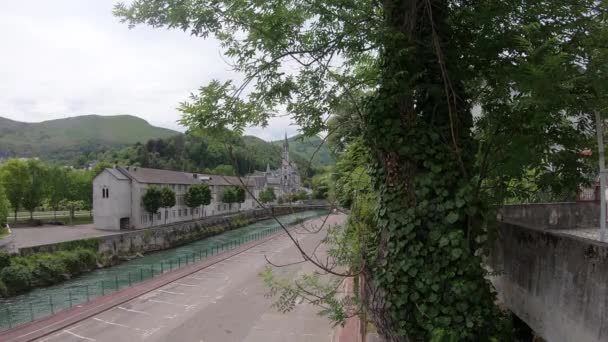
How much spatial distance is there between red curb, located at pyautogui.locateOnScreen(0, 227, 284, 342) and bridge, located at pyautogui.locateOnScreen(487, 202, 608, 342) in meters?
18.0

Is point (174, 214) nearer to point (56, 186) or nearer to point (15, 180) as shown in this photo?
point (56, 186)

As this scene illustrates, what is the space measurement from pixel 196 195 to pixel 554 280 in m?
55.5

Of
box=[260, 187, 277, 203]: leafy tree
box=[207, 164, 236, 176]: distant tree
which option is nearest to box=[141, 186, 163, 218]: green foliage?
box=[207, 164, 236, 176]: distant tree

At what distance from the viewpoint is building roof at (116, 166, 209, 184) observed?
4892 cm

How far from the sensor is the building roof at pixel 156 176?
161ft

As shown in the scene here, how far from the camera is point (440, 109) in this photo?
4176 millimetres

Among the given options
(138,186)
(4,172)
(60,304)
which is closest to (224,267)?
(60,304)

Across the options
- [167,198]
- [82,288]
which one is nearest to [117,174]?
[167,198]

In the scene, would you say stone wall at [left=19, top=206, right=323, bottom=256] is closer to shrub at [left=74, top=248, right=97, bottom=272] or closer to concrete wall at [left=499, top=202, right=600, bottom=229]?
shrub at [left=74, top=248, right=97, bottom=272]

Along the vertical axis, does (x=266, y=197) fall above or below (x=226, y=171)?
below

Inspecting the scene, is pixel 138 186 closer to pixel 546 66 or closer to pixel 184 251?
pixel 184 251

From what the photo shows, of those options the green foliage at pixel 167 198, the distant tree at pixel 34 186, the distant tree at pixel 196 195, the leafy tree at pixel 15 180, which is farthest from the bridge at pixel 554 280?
the distant tree at pixel 34 186

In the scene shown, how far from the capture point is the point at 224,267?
97.3 feet

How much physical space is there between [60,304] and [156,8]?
78.2 ft
